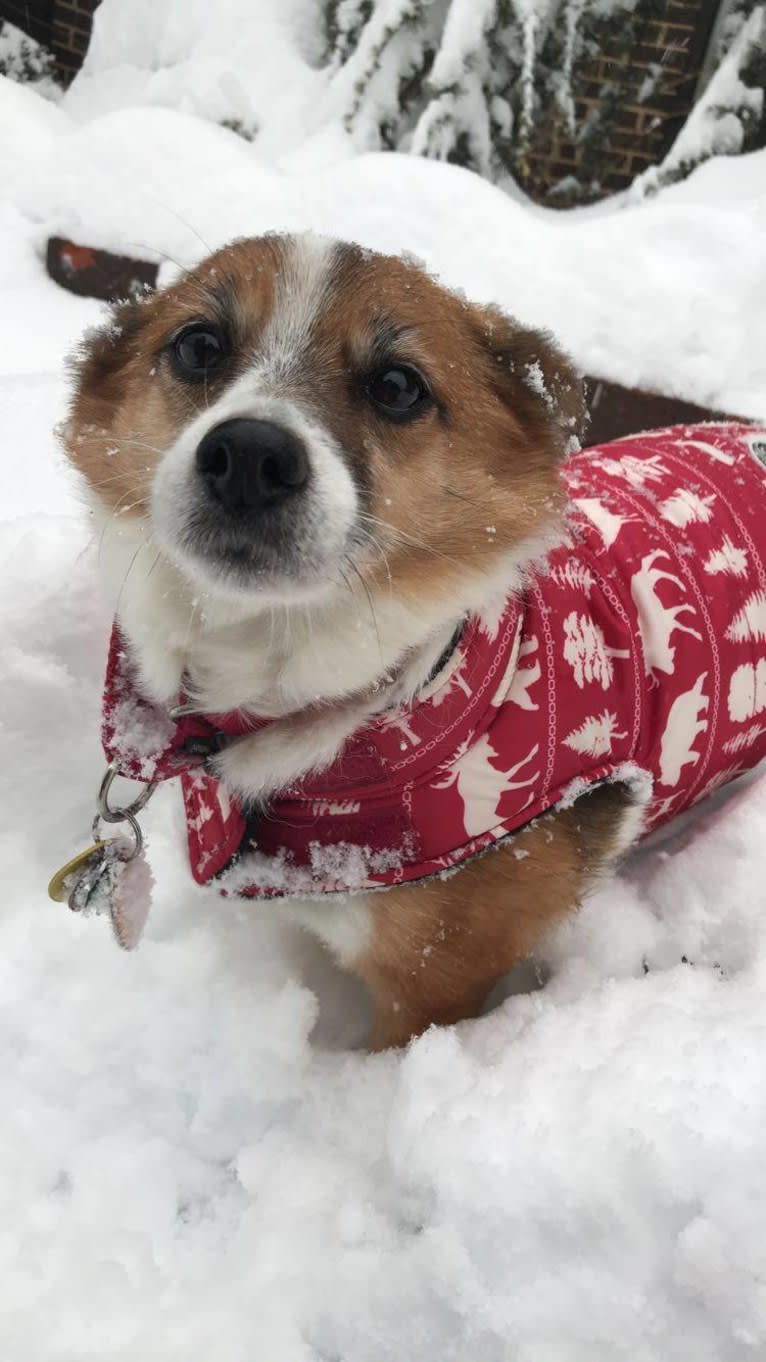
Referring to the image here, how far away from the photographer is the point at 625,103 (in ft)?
15.3

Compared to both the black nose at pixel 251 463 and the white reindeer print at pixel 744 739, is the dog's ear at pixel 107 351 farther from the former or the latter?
the white reindeer print at pixel 744 739

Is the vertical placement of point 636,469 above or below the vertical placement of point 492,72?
below

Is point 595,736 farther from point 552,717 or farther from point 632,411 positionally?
point 632,411

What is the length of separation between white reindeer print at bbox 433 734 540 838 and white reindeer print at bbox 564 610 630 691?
0.64 ft

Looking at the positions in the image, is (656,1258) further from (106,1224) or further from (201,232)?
(201,232)

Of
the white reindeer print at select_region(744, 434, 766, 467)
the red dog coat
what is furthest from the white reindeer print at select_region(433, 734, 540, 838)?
the white reindeer print at select_region(744, 434, 766, 467)

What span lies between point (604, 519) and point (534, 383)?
0.29 metres

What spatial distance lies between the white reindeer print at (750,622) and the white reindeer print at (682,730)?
125 millimetres

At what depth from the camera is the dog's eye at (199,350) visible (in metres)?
1.37

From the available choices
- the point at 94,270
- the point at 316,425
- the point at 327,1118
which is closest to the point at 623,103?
the point at 94,270

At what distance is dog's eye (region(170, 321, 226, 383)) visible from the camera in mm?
1373

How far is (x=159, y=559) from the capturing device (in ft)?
4.32

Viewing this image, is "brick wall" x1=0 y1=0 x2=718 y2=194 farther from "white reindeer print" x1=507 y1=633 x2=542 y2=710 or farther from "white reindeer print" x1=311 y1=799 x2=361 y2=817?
"white reindeer print" x1=311 y1=799 x2=361 y2=817

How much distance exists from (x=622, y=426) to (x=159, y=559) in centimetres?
227
